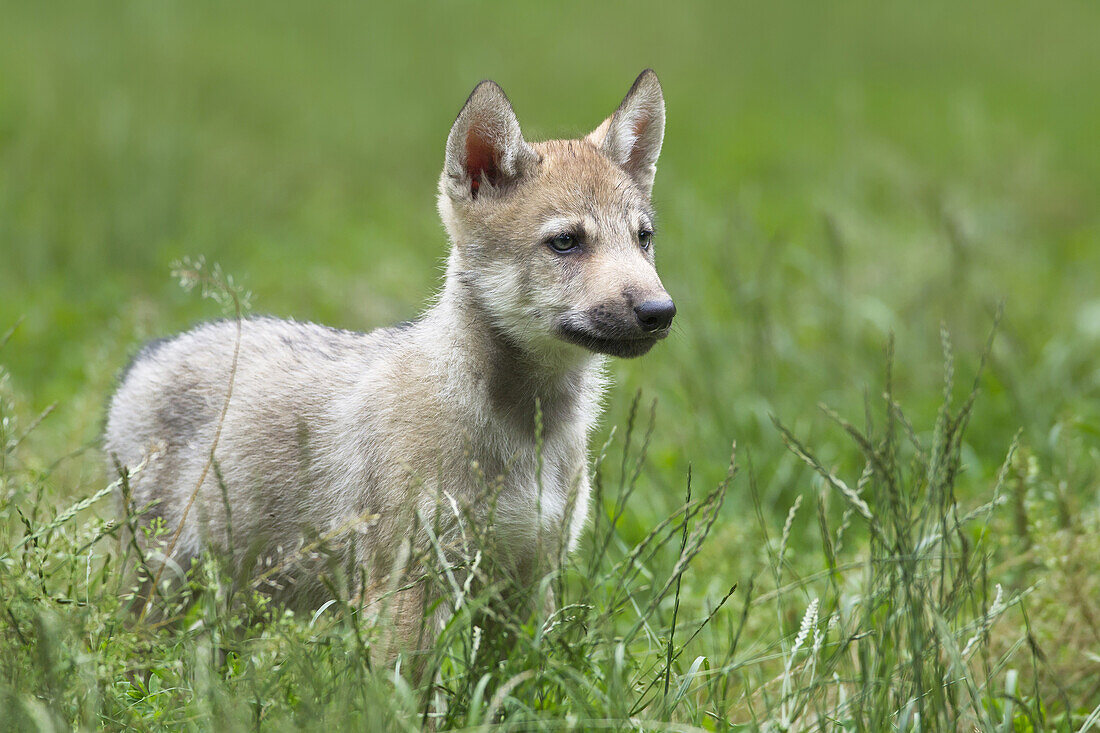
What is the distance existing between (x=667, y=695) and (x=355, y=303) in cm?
493

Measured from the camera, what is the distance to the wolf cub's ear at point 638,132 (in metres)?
4.33

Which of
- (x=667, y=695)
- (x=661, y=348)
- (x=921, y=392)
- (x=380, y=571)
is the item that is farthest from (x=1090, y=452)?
(x=380, y=571)

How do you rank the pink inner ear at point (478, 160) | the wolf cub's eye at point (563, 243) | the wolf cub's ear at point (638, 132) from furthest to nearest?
the wolf cub's ear at point (638, 132), the pink inner ear at point (478, 160), the wolf cub's eye at point (563, 243)

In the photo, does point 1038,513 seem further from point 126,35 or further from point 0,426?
point 126,35

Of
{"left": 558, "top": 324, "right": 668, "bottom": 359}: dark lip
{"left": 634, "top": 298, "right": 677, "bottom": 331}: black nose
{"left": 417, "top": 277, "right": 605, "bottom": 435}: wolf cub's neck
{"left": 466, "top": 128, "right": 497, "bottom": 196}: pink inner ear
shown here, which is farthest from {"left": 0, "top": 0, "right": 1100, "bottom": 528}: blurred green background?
{"left": 634, "top": 298, "right": 677, "bottom": 331}: black nose

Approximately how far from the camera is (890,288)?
25.8 ft

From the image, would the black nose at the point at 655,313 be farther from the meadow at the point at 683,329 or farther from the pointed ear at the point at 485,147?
the pointed ear at the point at 485,147

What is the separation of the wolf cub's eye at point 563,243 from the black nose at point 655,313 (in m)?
0.45

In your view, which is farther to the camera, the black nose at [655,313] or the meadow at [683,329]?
the black nose at [655,313]

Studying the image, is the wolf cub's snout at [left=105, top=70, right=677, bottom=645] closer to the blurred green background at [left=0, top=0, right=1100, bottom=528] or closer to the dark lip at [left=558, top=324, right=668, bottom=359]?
the dark lip at [left=558, top=324, right=668, bottom=359]

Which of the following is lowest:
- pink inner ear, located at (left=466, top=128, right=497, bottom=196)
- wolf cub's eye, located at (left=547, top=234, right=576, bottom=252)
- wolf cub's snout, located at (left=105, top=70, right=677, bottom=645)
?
wolf cub's snout, located at (left=105, top=70, right=677, bottom=645)

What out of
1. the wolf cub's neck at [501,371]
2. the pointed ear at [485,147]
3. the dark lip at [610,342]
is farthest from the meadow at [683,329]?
the pointed ear at [485,147]

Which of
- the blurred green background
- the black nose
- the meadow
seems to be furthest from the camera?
the blurred green background

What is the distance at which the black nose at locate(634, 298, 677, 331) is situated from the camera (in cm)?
363
